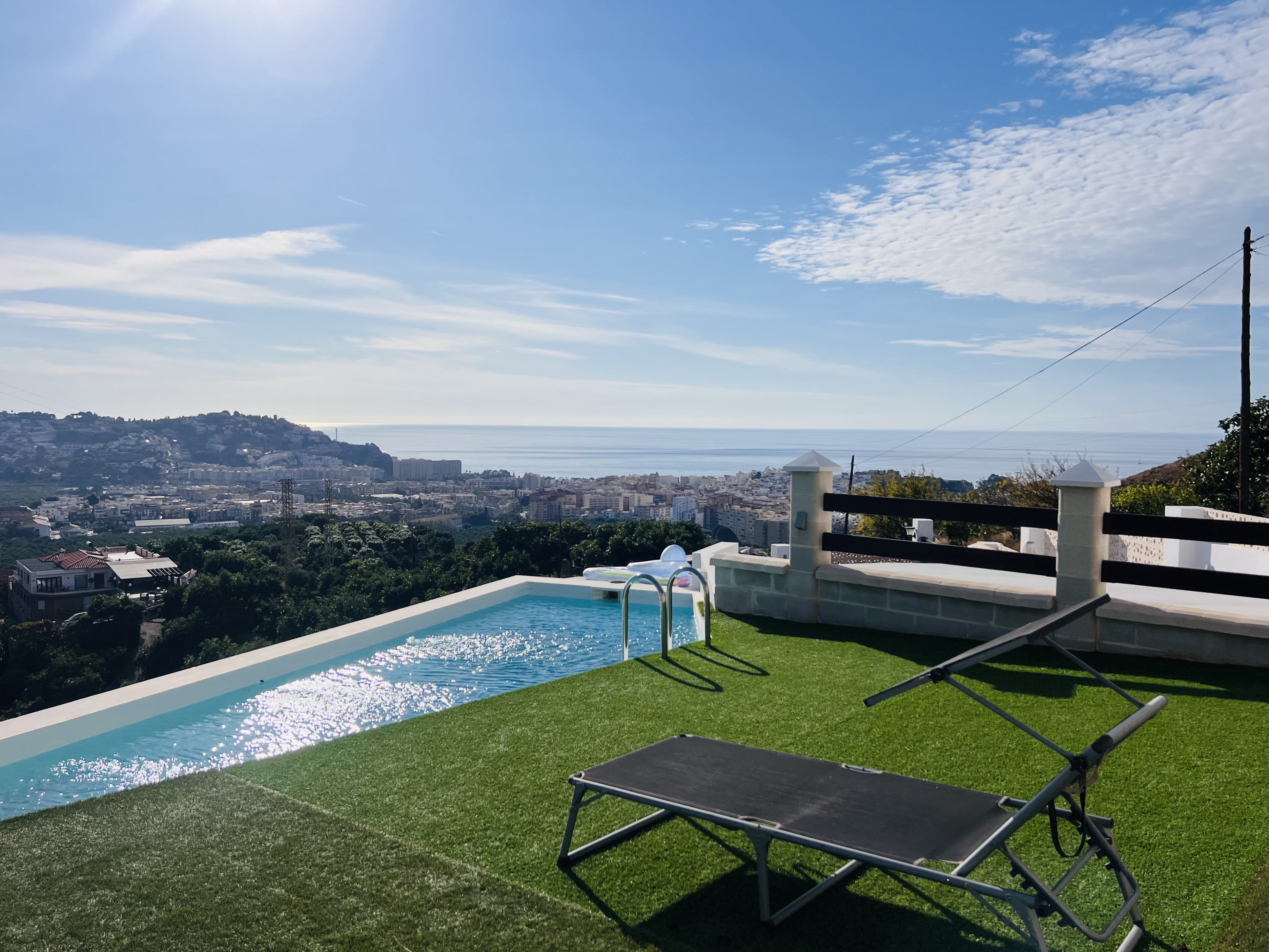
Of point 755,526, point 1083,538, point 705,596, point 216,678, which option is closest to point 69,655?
point 755,526

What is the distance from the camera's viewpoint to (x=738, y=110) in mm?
14430

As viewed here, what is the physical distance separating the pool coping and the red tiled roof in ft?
60.7

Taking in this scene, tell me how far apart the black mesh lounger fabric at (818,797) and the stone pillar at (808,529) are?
459 cm

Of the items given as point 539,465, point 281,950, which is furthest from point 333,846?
point 539,465

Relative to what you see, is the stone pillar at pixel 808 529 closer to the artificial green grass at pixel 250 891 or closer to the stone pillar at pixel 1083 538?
the stone pillar at pixel 1083 538

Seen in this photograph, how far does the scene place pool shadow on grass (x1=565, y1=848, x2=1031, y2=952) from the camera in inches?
108

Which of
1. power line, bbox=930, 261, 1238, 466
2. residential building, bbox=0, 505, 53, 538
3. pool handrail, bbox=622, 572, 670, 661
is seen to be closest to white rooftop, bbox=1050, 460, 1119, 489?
pool handrail, bbox=622, 572, 670, 661

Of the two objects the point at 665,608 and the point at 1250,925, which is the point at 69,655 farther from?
the point at 1250,925

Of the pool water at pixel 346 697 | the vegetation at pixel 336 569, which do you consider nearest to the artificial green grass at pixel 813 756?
the pool water at pixel 346 697

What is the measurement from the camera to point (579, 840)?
11.5 ft

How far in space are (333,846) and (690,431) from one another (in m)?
180

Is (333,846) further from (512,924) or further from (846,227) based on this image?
(846,227)

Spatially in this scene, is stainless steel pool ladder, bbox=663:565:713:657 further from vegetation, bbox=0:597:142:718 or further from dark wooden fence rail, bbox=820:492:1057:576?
vegetation, bbox=0:597:142:718

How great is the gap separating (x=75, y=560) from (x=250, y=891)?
83.0 feet
